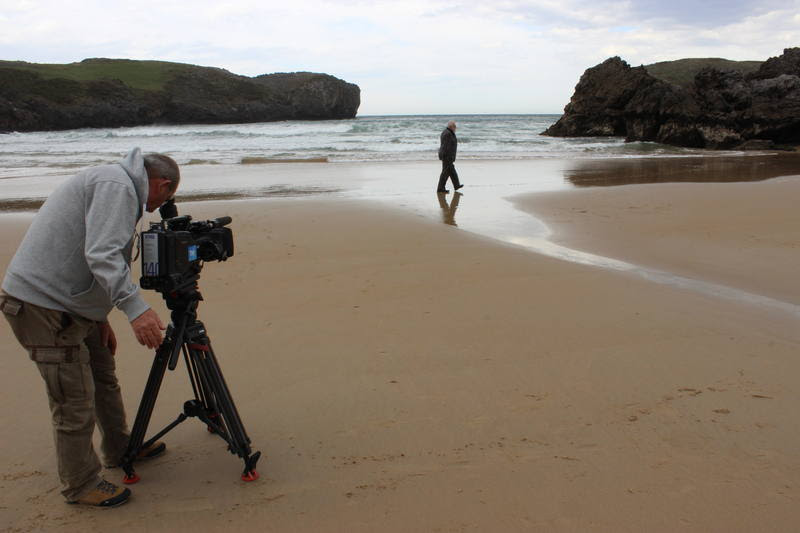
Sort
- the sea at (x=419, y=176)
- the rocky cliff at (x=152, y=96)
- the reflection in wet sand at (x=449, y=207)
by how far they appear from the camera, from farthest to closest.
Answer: the rocky cliff at (x=152, y=96) < the reflection in wet sand at (x=449, y=207) < the sea at (x=419, y=176)

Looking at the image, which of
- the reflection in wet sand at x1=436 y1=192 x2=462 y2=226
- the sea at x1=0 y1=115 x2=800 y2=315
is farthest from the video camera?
the reflection in wet sand at x1=436 y1=192 x2=462 y2=226

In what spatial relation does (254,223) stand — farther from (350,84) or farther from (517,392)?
(350,84)

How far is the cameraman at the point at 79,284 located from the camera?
2.20 meters

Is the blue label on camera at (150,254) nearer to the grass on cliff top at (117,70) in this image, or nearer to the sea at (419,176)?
the sea at (419,176)

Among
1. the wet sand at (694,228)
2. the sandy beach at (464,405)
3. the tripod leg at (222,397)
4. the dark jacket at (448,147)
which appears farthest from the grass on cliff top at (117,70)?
the tripod leg at (222,397)

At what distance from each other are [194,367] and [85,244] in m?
0.71

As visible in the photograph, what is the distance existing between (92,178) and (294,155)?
22.8m

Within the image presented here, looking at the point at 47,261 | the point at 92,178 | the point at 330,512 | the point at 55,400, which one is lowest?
the point at 330,512

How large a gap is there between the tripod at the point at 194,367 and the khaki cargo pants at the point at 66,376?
213 mm

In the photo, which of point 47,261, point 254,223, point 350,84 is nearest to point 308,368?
point 47,261

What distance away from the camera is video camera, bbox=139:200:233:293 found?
7.63 ft

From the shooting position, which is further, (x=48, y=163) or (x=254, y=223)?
(x=48, y=163)

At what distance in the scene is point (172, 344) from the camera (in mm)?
2562

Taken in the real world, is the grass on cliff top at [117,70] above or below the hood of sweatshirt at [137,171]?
above
